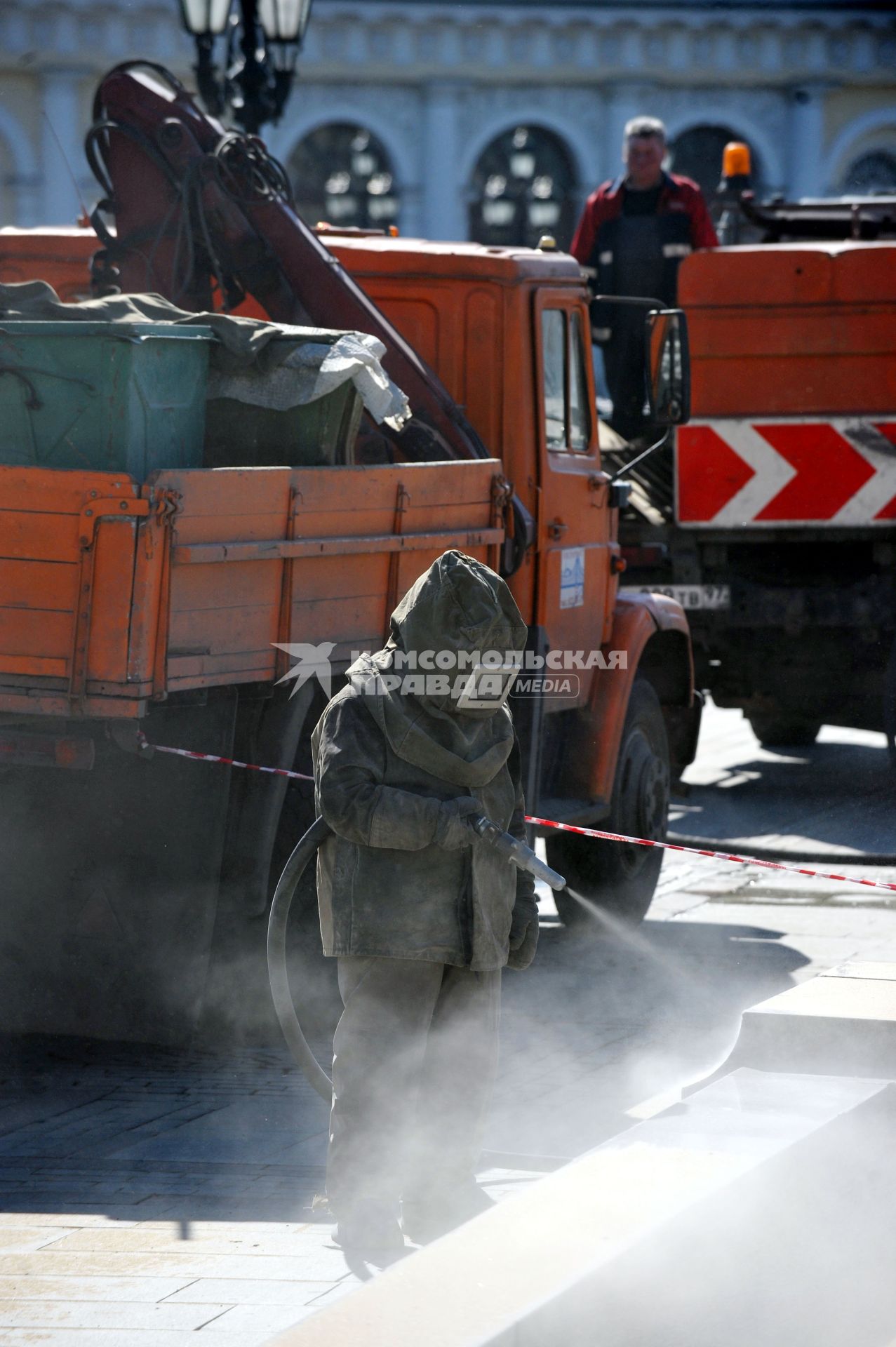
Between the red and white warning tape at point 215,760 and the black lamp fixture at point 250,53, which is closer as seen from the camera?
the red and white warning tape at point 215,760

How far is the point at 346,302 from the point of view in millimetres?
7633

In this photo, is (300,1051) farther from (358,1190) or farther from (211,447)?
(211,447)

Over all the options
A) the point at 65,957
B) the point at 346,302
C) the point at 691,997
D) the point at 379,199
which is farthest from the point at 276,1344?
the point at 379,199

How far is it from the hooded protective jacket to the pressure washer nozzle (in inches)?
1.9

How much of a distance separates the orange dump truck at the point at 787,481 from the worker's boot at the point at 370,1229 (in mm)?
7184

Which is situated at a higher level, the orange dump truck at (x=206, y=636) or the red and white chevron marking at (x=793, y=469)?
the red and white chevron marking at (x=793, y=469)

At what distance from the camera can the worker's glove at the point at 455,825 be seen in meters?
4.58

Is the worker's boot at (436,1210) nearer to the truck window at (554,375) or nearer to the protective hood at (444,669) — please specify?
the protective hood at (444,669)

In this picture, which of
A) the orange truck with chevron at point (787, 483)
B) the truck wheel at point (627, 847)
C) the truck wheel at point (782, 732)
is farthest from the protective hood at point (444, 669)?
the truck wheel at point (782, 732)

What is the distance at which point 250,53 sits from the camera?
13094 millimetres

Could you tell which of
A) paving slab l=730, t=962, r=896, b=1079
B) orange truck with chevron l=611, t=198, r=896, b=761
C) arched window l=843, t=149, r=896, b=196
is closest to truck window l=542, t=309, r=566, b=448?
orange truck with chevron l=611, t=198, r=896, b=761

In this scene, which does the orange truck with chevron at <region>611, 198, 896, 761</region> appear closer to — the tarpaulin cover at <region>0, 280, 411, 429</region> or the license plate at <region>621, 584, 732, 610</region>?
the license plate at <region>621, 584, 732, 610</region>

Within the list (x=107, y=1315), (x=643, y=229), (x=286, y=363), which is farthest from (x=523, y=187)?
(x=107, y=1315)

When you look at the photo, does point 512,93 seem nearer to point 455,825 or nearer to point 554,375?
point 554,375
